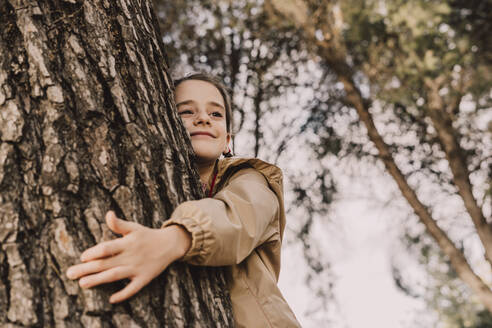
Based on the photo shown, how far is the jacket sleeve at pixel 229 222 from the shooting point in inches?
44.8

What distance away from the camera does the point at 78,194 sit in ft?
3.52

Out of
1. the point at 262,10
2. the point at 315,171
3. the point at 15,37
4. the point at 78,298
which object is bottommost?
the point at 78,298

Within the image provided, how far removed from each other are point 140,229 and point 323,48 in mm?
5153

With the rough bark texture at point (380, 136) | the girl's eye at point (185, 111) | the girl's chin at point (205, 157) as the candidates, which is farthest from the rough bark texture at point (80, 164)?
the rough bark texture at point (380, 136)

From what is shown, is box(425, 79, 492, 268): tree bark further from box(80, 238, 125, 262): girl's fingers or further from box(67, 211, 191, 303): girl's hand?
box(80, 238, 125, 262): girl's fingers

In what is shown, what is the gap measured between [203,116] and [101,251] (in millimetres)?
1128

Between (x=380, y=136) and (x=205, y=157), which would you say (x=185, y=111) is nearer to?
(x=205, y=157)

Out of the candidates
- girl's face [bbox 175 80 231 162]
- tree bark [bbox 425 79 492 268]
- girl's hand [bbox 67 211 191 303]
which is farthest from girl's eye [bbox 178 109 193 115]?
tree bark [bbox 425 79 492 268]

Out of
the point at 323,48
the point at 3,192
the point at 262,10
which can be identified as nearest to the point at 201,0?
the point at 262,10

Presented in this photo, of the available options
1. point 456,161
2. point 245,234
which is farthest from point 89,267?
point 456,161

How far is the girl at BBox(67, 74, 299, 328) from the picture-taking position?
1.01 meters

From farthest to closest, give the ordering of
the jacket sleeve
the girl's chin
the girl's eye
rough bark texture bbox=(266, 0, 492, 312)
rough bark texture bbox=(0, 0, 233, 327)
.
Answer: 1. rough bark texture bbox=(266, 0, 492, 312)
2. the girl's eye
3. the girl's chin
4. the jacket sleeve
5. rough bark texture bbox=(0, 0, 233, 327)

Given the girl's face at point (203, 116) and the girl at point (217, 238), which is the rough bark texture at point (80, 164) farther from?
the girl's face at point (203, 116)

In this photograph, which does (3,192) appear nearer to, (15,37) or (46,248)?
(46,248)
